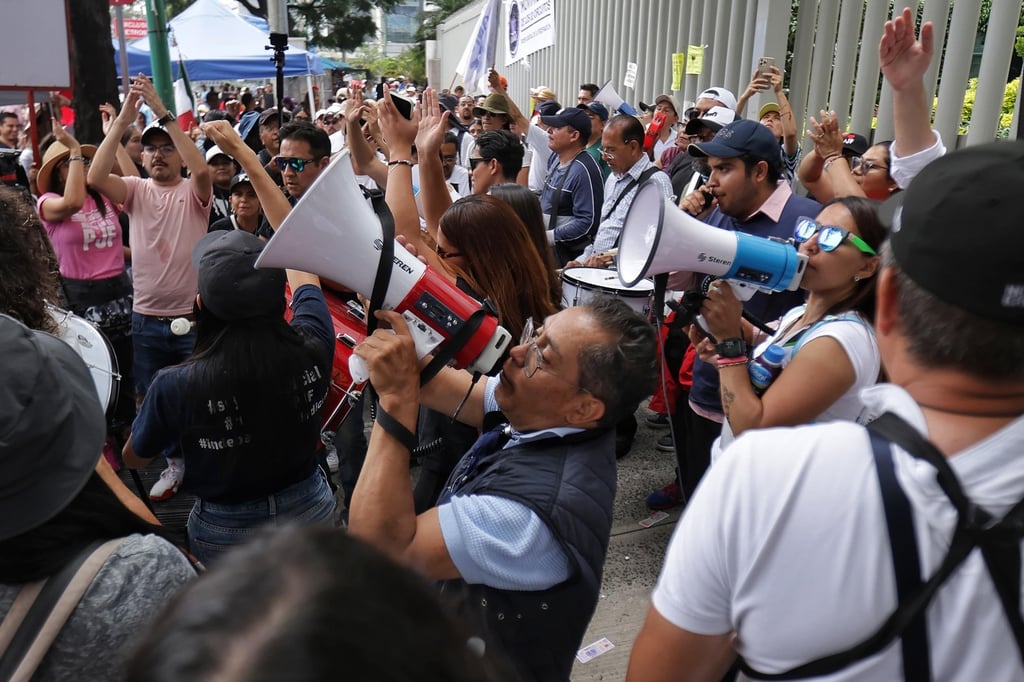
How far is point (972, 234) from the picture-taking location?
925 mm

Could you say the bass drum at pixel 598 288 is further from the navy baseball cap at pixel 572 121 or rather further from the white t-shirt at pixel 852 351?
the navy baseball cap at pixel 572 121

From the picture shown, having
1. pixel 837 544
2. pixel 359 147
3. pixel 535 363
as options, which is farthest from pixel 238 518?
pixel 837 544

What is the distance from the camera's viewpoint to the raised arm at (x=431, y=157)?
300 cm

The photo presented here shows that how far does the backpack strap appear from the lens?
108 cm

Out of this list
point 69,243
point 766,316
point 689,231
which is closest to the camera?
point 689,231

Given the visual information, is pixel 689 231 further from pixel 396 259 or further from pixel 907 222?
pixel 907 222

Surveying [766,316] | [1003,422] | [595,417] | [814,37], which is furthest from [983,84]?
[1003,422]

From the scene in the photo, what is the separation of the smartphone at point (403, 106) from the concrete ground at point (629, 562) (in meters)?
2.10

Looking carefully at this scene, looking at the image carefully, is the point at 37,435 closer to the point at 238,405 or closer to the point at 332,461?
the point at 238,405

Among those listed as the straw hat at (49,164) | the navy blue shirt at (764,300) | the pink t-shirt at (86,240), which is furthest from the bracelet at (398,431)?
the straw hat at (49,164)

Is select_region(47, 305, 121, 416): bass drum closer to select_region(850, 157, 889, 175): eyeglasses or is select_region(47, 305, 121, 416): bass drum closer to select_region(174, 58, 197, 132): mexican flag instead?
select_region(850, 157, 889, 175): eyeglasses

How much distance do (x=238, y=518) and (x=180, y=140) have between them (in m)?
2.44

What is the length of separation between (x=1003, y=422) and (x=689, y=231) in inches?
47.3

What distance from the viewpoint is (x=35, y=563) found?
45.2 inches
